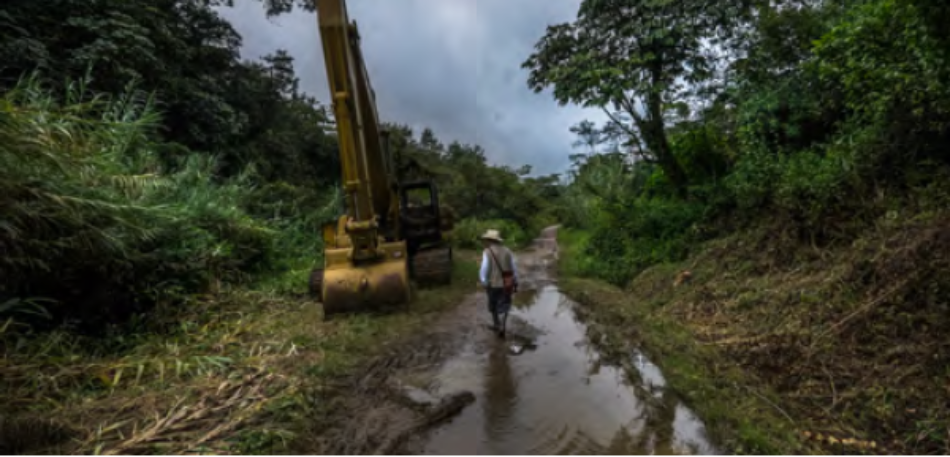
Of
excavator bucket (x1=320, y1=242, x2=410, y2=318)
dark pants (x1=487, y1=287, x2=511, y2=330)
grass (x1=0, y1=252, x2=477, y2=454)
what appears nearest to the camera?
grass (x1=0, y1=252, x2=477, y2=454)

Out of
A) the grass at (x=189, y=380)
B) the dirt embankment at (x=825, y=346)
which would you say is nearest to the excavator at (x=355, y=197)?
the grass at (x=189, y=380)

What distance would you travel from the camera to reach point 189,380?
4.39 meters

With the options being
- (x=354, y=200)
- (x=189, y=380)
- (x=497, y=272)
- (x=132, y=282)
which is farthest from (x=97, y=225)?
(x=497, y=272)

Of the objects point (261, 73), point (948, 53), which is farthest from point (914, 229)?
point (261, 73)

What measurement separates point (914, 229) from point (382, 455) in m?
5.88

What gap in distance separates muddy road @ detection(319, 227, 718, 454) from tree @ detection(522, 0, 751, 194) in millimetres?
5655

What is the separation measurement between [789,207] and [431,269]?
631 centimetres

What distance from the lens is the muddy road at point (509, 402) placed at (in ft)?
11.6

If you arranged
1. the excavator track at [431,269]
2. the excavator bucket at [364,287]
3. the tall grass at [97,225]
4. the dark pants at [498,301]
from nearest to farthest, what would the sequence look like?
the tall grass at [97,225] < the dark pants at [498,301] < the excavator bucket at [364,287] < the excavator track at [431,269]

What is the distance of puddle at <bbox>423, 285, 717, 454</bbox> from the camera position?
11.6 feet

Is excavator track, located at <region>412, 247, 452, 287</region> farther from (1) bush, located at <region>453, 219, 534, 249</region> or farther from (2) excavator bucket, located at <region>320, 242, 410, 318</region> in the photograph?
(1) bush, located at <region>453, 219, 534, 249</region>

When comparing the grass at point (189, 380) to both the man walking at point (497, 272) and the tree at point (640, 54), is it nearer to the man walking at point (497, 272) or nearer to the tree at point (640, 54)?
the man walking at point (497, 272)

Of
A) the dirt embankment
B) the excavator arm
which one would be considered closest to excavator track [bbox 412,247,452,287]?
the excavator arm

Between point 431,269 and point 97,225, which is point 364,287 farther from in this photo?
point 97,225
